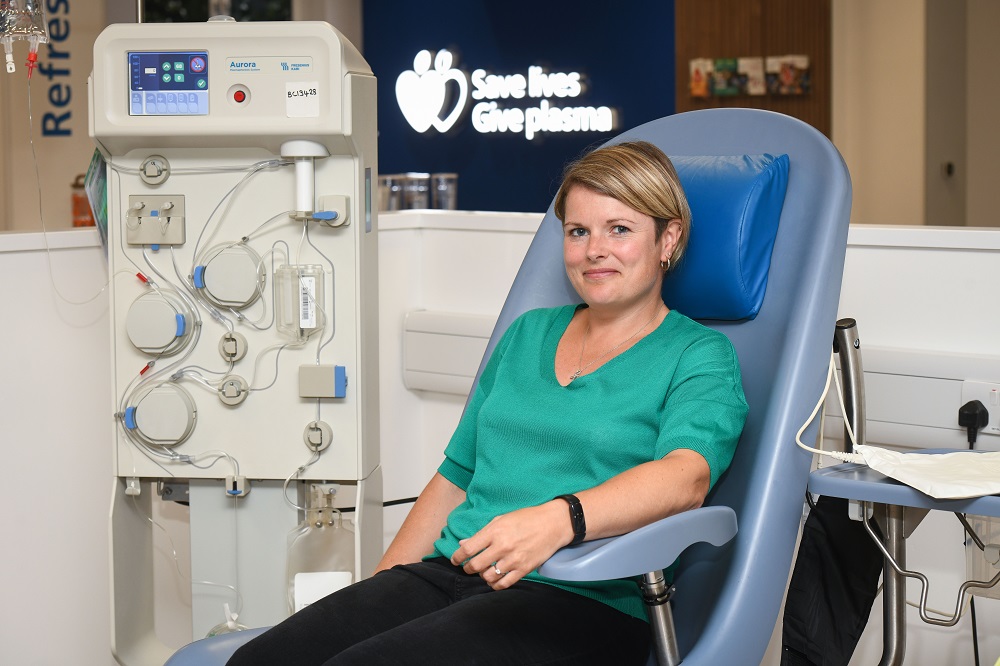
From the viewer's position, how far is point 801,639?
59.0 inches

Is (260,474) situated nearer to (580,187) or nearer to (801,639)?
(580,187)

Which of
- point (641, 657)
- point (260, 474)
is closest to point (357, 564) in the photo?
Result: point (260, 474)

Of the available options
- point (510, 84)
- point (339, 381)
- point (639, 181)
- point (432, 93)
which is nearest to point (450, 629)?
point (639, 181)

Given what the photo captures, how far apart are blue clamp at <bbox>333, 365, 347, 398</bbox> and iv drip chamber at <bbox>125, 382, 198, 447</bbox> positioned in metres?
0.29

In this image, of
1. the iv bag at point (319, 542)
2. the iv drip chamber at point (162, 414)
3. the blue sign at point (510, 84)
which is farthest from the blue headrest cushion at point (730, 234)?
the blue sign at point (510, 84)

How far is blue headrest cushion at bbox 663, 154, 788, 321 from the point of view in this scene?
1588 millimetres

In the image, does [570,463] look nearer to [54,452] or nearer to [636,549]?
[636,549]

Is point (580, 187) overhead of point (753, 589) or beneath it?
overhead

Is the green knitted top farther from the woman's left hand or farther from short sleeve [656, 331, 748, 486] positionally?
the woman's left hand

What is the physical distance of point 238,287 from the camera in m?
2.09

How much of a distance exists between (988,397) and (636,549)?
110 cm

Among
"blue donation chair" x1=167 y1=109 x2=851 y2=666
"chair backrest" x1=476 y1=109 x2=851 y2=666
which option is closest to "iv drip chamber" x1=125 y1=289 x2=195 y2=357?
"blue donation chair" x1=167 y1=109 x2=851 y2=666

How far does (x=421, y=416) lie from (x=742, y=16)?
12.8ft

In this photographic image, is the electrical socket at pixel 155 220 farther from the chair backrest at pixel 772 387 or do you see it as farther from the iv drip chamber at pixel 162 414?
the chair backrest at pixel 772 387
